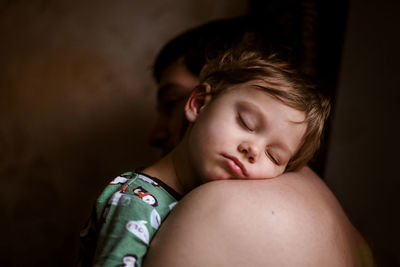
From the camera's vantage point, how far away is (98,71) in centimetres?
182

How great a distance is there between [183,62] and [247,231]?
2.62ft

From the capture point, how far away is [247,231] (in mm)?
513

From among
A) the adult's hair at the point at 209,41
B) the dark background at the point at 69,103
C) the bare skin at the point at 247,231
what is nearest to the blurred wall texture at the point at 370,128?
the adult's hair at the point at 209,41

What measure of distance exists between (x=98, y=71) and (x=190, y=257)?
1.54m

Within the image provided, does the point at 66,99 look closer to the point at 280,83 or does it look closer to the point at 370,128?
the point at 280,83

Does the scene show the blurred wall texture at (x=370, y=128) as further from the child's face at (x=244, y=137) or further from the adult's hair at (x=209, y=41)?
the child's face at (x=244, y=137)

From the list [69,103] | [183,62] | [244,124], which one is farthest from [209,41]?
[69,103]

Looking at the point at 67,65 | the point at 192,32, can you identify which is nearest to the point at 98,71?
the point at 67,65

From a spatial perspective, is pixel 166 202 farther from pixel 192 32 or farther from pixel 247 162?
pixel 192 32

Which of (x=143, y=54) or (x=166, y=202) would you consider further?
(x=143, y=54)

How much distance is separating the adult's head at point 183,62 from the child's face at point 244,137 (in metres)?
0.37

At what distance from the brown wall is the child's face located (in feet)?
3.94

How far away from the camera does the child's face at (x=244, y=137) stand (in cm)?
71

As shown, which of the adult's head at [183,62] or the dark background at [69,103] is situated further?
the dark background at [69,103]
